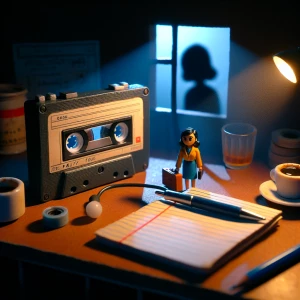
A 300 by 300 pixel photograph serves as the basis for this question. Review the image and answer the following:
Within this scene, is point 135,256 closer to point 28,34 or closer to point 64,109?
point 64,109

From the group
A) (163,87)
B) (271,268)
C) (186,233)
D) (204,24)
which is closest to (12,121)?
(163,87)

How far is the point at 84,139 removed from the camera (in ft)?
3.92

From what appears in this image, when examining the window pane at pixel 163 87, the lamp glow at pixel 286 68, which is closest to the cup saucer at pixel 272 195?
the lamp glow at pixel 286 68

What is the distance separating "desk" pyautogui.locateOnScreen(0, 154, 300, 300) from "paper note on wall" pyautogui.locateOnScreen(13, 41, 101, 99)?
→ 0.36 meters

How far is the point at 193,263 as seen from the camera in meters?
0.87

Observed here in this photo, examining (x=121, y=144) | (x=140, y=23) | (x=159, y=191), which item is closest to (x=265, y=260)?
(x=159, y=191)

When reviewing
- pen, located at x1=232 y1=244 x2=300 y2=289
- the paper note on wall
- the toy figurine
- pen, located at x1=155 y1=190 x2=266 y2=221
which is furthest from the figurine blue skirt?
the paper note on wall

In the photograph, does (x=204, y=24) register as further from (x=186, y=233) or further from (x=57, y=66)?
(x=186, y=233)

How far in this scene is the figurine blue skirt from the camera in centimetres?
119

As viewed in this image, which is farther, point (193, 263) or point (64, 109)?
point (64, 109)

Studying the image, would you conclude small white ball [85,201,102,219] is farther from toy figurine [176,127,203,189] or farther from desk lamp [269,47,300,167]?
desk lamp [269,47,300,167]

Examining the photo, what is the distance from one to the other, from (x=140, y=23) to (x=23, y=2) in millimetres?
322

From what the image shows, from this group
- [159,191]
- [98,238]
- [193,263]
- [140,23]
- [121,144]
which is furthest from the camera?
[140,23]

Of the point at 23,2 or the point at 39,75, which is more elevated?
the point at 23,2
